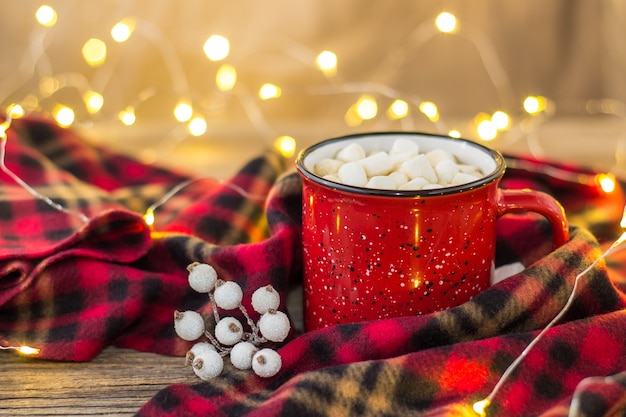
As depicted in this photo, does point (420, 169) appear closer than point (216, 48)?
Yes

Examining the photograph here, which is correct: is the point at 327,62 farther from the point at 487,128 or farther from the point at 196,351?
the point at 196,351

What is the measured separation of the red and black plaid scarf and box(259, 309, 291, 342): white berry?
13 millimetres

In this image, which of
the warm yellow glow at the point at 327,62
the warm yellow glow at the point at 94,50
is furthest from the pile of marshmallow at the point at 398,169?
the warm yellow glow at the point at 94,50

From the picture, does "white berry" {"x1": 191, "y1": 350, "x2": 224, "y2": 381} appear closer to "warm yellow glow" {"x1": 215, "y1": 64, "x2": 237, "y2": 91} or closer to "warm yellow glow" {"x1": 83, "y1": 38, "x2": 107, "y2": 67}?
"warm yellow glow" {"x1": 215, "y1": 64, "x2": 237, "y2": 91}

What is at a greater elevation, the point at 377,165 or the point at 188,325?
the point at 377,165

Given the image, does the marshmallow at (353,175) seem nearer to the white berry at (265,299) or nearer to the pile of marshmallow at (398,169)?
the pile of marshmallow at (398,169)

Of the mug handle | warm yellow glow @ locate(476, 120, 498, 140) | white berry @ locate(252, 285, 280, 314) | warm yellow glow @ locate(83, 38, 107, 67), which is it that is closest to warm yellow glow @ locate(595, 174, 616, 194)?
warm yellow glow @ locate(476, 120, 498, 140)

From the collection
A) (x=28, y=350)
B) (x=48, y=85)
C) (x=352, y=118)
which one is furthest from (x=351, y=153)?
(x=48, y=85)

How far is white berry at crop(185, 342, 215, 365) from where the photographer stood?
580 millimetres

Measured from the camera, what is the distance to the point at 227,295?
0.61 meters

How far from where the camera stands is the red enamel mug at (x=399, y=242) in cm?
55

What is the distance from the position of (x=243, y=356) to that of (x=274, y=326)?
0.12 feet

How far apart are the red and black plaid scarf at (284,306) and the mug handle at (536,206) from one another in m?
0.02

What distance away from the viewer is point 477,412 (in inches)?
20.2
